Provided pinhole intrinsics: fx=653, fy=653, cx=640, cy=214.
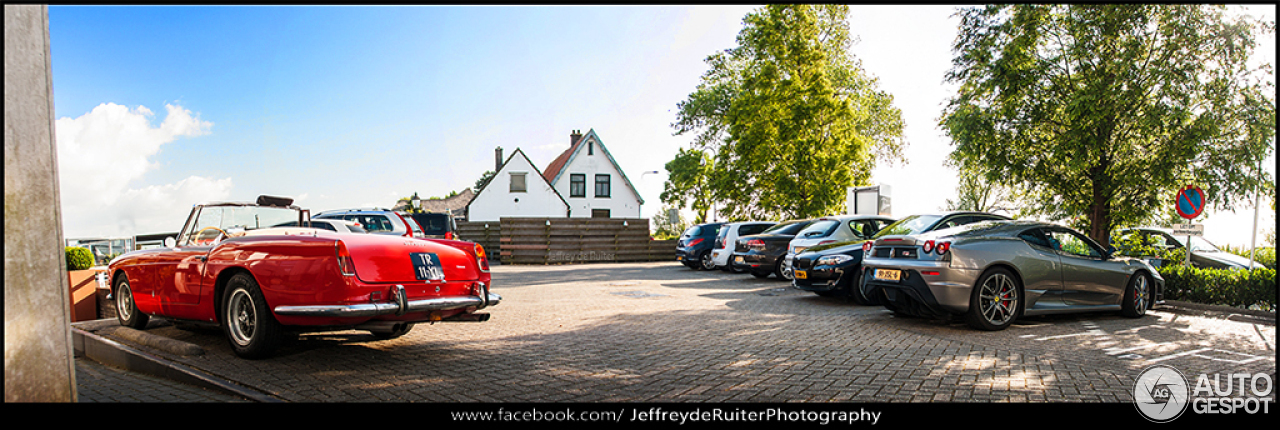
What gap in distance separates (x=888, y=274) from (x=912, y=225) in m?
3.07

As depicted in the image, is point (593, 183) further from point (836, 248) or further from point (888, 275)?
point (888, 275)

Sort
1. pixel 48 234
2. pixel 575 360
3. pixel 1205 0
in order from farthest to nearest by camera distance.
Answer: pixel 1205 0, pixel 575 360, pixel 48 234

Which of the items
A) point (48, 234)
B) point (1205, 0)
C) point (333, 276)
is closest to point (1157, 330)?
point (1205, 0)

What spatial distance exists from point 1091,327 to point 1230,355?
1.50 m

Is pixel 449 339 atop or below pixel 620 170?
below

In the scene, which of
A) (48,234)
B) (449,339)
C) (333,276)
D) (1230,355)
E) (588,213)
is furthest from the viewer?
(588,213)

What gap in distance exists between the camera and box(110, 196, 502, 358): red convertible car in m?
4.86

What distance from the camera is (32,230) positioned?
9.95ft

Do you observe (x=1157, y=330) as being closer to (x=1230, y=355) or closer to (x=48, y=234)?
(x=1230, y=355)

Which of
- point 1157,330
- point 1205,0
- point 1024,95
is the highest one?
point 1205,0

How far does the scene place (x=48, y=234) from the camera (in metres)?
3.10

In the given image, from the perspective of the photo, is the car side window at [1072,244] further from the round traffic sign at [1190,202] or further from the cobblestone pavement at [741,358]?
the round traffic sign at [1190,202]

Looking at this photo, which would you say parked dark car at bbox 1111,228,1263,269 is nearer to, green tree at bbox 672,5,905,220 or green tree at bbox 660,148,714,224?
green tree at bbox 672,5,905,220

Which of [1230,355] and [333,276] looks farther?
[1230,355]
